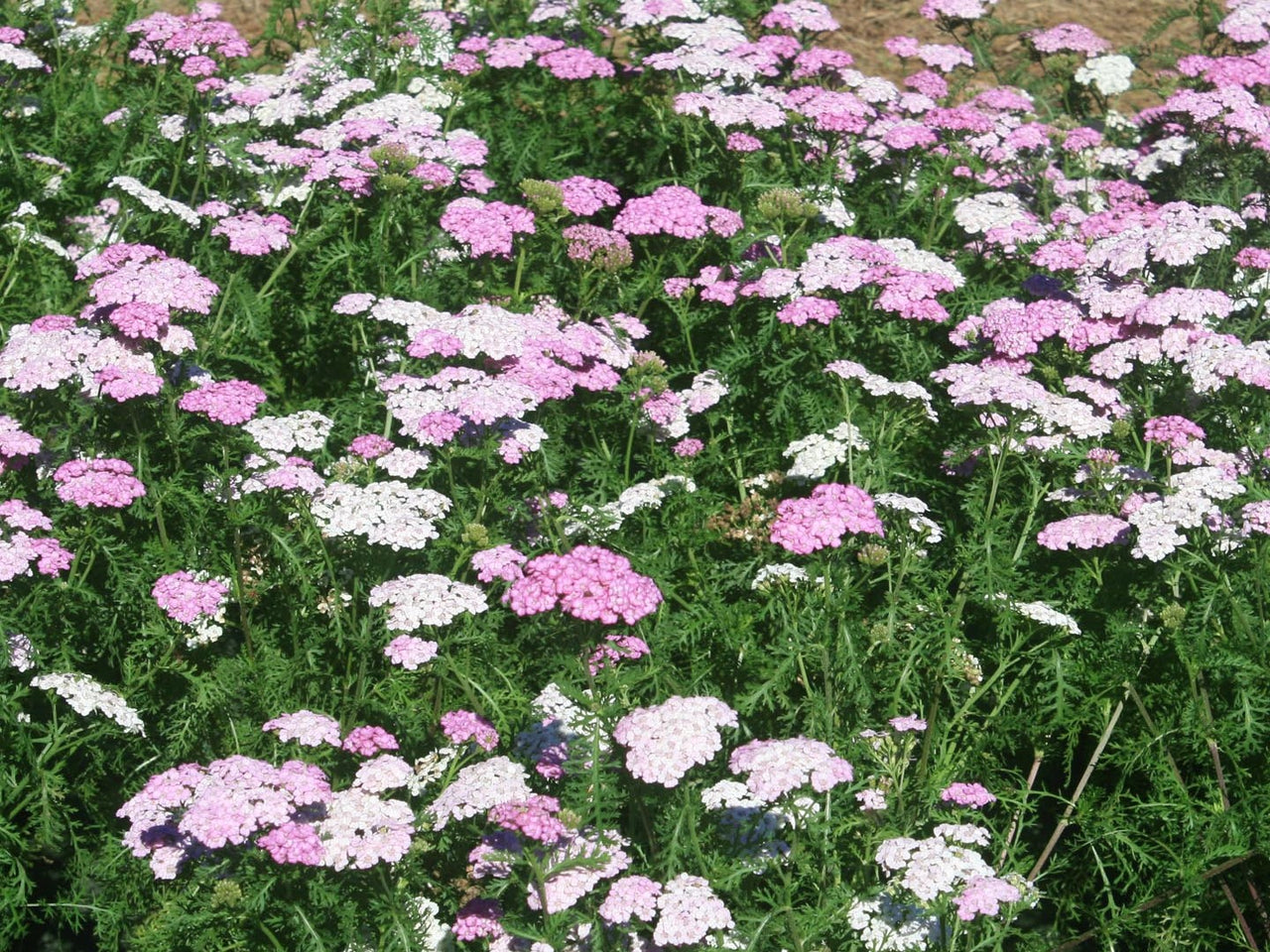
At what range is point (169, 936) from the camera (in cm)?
436

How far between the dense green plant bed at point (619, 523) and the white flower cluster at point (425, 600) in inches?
0.9

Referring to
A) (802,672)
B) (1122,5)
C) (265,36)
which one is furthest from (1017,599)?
(1122,5)

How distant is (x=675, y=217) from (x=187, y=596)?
2.40 m

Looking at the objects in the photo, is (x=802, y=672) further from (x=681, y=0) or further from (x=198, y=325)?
(x=681, y=0)

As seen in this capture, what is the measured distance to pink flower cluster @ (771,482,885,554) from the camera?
4.47 m

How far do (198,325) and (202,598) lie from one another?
1.36 m

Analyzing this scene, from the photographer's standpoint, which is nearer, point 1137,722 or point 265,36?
point 1137,722

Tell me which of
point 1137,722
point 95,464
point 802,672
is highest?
point 95,464

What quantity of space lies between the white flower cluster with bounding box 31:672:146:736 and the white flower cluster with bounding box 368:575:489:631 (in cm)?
79

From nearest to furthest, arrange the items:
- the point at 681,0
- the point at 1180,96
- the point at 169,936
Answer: the point at 169,936, the point at 1180,96, the point at 681,0

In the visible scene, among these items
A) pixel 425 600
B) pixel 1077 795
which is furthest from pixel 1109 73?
pixel 425 600

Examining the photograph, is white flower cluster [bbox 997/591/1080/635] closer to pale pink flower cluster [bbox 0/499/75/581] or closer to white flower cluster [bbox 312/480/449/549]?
white flower cluster [bbox 312/480/449/549]

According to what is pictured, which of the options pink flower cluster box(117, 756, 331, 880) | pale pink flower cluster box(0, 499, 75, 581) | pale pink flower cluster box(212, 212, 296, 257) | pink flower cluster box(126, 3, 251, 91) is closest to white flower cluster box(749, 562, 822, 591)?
pink flower cluster box(117, 756, 331, 880)

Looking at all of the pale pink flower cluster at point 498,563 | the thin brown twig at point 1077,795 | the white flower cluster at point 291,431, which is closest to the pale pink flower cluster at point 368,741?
the pale pink flower cluster at point 498,563
